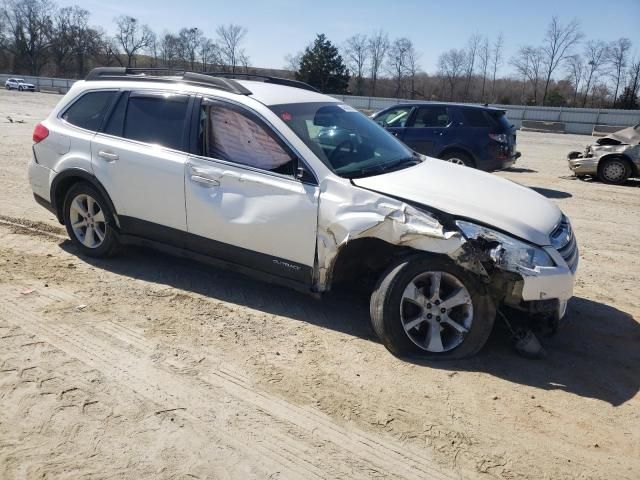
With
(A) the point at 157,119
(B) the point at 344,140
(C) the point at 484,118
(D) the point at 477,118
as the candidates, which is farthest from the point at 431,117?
(A) the point at 157,119

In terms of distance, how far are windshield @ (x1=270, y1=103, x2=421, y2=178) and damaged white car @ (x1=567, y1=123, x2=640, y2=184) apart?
9035 millimetres

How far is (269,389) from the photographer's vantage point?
3.41m

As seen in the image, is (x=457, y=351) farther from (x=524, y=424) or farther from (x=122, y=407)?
(x=122, y=407)

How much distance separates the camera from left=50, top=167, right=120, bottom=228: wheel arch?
512 centimetres

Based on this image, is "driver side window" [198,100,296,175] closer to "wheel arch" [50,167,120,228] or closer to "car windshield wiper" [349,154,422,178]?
"car windshield wiper" [349,154,422,178]

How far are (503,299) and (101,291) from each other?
3.42 m

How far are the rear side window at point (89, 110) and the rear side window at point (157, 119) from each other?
0.35m

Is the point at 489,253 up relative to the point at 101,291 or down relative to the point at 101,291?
up

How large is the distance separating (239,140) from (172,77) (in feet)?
4.12

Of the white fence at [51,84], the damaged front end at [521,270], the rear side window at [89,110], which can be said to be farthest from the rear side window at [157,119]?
the white fence at [51,84]

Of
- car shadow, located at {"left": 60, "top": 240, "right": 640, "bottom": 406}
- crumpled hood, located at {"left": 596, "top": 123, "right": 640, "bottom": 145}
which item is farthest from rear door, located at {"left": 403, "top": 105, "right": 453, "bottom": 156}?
car shadow, located at {"left": 60, "top": 240, "right": 640, "bottom": 406}

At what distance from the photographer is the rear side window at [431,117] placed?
1139 cm

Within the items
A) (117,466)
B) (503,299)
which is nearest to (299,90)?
(503,299)

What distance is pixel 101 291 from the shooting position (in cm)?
479
